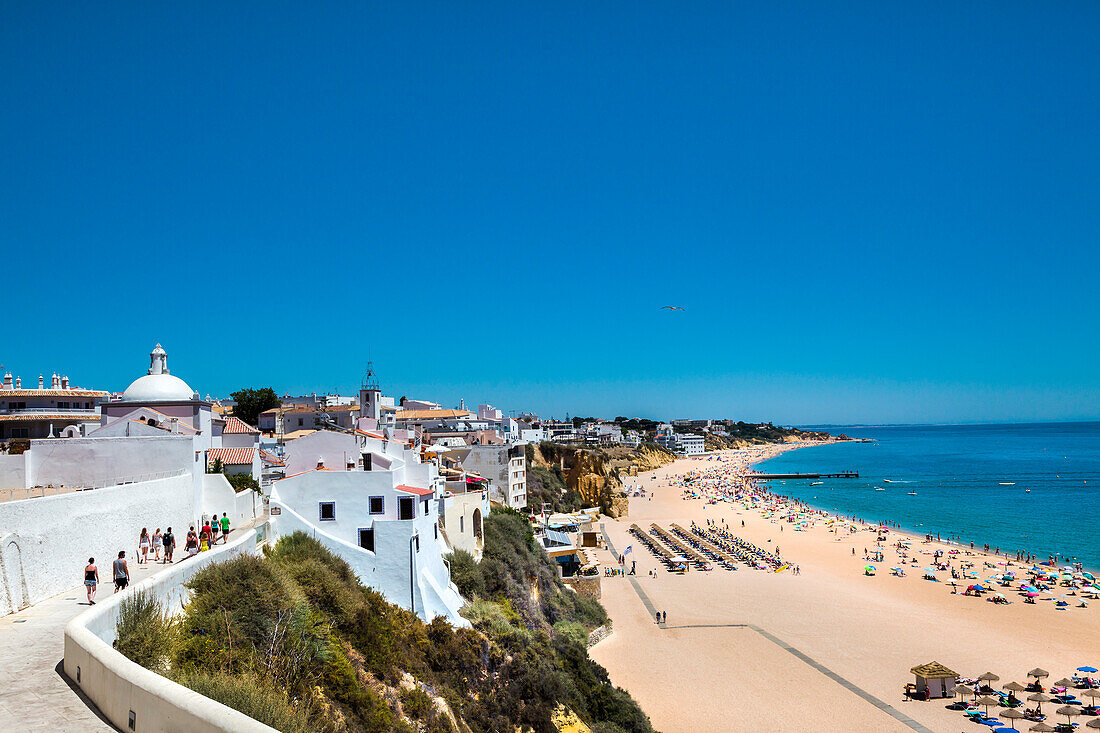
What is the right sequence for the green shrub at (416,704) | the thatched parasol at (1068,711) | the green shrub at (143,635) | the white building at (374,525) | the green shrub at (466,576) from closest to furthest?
the green shrub at (143,635), the green shrub at (416,704), the white building at (374,525), the thatched parasol at (1068,711), the green shrub at (466,576)

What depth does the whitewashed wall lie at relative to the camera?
36.4 feet

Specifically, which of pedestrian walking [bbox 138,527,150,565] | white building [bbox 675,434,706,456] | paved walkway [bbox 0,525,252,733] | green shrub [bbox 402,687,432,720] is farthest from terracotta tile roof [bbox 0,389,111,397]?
white building [bbox 675,434,706,456]

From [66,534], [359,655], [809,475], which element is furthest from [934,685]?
[809,475]

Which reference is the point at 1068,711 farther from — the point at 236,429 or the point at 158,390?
the point at 236,429

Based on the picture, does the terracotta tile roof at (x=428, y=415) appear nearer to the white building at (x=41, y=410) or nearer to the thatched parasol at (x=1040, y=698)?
the white building at (x=41, y=410)

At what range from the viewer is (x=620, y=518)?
6988 centimetres

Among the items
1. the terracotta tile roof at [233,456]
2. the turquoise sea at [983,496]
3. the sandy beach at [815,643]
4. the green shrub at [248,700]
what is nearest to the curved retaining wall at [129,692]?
the green shrub at [248,700]

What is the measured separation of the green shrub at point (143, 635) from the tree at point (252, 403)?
5048 centimetres

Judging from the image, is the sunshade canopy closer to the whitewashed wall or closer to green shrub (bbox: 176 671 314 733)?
the whitewashed wall

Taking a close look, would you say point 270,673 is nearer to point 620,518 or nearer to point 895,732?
point 895,732

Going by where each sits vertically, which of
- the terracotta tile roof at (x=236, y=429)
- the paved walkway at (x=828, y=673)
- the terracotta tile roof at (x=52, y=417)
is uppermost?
the terracotta tile roof at (x=52, y=417)

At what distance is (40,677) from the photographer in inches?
277

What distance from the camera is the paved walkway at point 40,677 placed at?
5844mm

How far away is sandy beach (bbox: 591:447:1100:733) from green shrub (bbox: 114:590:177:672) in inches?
712
